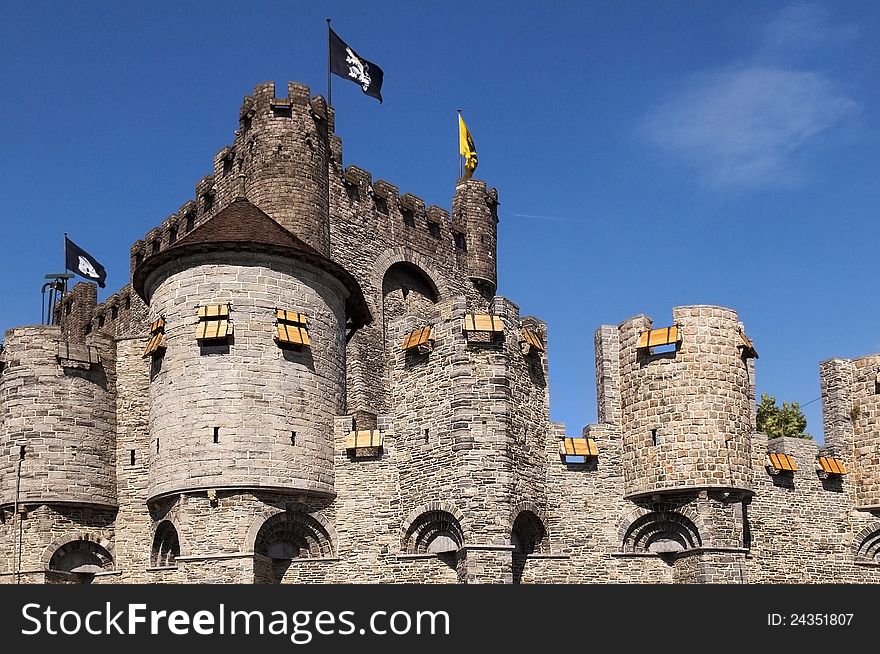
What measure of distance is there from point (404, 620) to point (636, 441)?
15540mm

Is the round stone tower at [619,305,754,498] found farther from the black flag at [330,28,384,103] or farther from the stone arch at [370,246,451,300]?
the black flag at [330,28,384,103]

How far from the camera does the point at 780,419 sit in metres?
62.1

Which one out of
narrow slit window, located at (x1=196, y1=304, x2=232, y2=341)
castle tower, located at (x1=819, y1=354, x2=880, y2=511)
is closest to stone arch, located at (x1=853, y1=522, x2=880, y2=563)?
castle tower, located at (x1=819, y1=354, x2=880, y2=511)

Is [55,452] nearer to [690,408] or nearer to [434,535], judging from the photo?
[434,535]

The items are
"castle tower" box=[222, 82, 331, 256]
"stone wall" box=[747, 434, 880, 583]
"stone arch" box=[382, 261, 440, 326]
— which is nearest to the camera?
"stone wall" box=[747, 434, 880, 583]

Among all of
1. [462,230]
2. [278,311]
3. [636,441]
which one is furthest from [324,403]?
[462,230]

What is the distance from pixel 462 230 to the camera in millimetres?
56281

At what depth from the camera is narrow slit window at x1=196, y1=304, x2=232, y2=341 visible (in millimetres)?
37125

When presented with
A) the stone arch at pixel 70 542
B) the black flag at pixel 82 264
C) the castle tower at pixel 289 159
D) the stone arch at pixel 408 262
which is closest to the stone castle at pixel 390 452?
the stone arch at pixel 70 542

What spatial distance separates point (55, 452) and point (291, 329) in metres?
8.55

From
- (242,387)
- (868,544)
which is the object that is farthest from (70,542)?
(868,544)

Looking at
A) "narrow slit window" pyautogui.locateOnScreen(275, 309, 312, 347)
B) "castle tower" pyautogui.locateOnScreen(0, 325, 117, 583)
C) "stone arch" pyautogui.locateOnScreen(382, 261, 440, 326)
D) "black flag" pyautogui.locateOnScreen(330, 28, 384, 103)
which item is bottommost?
"castle tower" pyautogui.locateOnScreen(0, 325, 117, 583)

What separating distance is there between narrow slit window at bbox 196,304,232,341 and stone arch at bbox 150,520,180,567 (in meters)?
5.76

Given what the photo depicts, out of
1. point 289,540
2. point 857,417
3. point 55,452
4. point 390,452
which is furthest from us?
point 857,417
